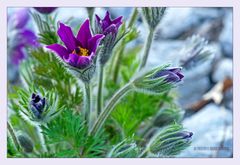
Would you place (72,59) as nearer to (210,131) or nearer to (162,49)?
(210,131)

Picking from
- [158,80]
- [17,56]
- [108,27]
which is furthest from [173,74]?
[17,56]

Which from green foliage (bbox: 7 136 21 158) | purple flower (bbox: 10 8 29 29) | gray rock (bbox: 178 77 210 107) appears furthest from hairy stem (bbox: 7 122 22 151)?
gray rock (bbox: 178 77 210 107)

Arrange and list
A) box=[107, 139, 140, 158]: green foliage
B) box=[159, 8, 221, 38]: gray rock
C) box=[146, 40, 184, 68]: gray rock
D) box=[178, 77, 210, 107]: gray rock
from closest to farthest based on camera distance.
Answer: box=[107, 139, 140, 158]: green foliage, box=[178, 77, 210, 107]: gray rock, box=[146, 40, 184, 68]: gray rock, box=[159, 8, 221, 38]: gray rock

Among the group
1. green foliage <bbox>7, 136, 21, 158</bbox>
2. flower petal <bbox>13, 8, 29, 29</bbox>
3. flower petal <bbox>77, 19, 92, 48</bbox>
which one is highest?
flower petal <bbox>13, 8, 29, 29</bbox>

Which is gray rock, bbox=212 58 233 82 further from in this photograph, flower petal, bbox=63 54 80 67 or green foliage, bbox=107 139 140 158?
flower petal, bbox=63 54 80 67
